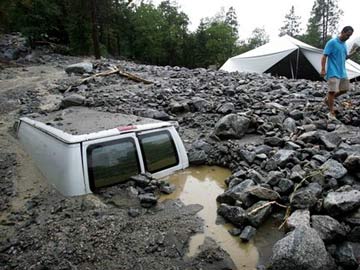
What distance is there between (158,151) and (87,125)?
1.03 meters

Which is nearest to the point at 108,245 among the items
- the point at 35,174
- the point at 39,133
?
the point at 35,174

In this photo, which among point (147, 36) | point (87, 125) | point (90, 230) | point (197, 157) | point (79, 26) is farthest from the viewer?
point (147, 36)

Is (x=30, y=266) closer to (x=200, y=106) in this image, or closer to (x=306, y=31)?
(x=200, y=106)

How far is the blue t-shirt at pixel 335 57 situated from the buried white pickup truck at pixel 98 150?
148 inches

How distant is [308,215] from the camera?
335 centimetres

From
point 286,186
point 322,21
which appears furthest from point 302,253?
point 322,21

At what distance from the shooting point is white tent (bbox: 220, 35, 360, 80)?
15781 mm

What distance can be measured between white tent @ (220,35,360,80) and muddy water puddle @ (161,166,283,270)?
12.7 meters

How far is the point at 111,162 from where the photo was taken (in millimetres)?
3732

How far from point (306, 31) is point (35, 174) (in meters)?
52.9

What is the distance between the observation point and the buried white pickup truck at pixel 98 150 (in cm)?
352

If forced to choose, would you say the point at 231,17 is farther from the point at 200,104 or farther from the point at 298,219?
the point at 298,219

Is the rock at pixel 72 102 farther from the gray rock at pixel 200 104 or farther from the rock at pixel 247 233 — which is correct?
the rock at pixel 247 233

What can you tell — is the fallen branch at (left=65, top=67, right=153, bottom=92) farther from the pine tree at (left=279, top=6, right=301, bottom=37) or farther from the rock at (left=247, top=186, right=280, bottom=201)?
the pine tree at (left=279, top=6, right=301, bottom=37)
